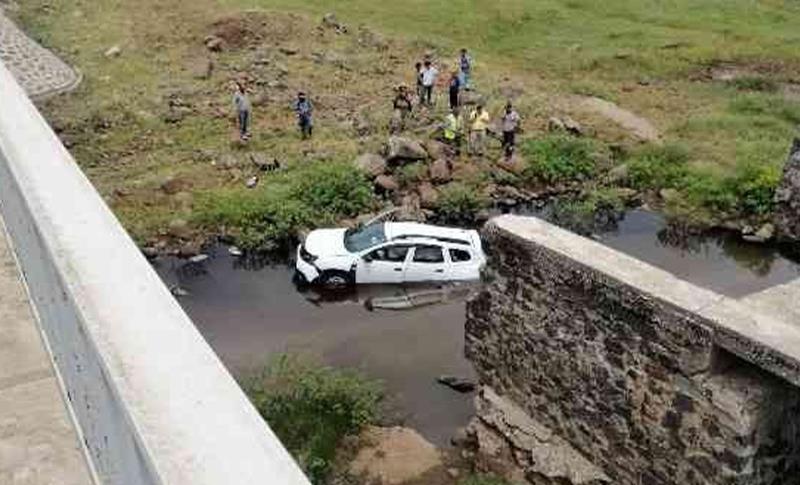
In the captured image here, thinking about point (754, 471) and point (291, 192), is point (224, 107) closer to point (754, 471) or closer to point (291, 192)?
point (291, 192)

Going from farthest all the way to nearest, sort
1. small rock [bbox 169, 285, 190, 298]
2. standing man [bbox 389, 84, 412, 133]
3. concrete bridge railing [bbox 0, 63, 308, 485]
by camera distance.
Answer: standing man [bbox 389, 84, 412, 133] → small rock [bbox 169, 285, 190, 298] → concrete bridge railing [bbox 0, 63, 308, 485]

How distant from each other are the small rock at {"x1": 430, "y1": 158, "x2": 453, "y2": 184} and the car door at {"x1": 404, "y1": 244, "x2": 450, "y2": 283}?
3.10 metres

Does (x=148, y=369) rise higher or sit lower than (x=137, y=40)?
higher

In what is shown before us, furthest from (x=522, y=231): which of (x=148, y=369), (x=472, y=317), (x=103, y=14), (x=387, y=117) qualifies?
(x=103, y=14)

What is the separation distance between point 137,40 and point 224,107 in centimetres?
576

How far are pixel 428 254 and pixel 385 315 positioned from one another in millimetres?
1267

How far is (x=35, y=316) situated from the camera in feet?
13.5

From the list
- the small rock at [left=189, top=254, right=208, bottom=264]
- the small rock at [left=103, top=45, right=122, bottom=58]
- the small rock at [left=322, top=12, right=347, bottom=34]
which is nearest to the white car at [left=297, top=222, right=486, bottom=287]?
the small rock at [left=189, top=254, right=208, bottom=264]

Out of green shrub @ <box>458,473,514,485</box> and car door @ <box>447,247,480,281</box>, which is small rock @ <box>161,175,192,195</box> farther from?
green shrub @ <box>458,473,514,485</box>

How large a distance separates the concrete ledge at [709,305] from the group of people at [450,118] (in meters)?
9.73

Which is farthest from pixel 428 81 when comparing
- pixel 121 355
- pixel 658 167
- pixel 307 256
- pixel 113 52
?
pixel 121 355

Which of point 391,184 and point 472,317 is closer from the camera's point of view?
point 472,317

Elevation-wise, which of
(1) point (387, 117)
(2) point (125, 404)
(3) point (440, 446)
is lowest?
(3) point (440, 446)

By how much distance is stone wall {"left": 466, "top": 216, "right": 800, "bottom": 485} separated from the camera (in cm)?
703
